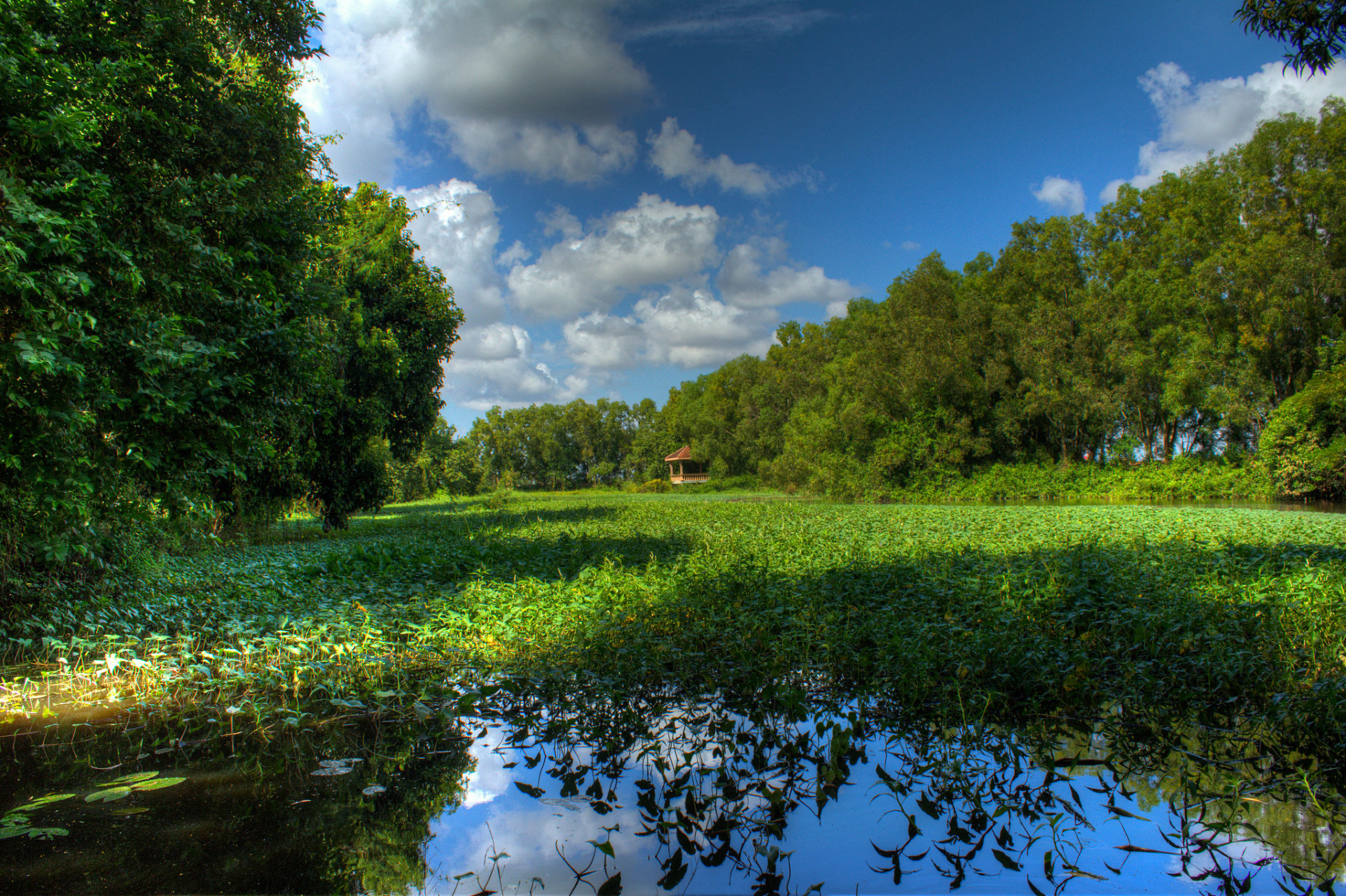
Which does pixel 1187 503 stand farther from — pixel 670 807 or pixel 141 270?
pixel 141 270

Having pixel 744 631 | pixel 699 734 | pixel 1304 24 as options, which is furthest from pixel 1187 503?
pixel 699 734

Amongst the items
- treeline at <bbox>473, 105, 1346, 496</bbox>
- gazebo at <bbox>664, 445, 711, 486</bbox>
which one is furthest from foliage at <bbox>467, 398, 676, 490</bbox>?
treeline at <bbox>473, 105, 1346, 496</bbox>

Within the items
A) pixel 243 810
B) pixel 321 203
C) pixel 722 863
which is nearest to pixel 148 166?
pixel 321 203

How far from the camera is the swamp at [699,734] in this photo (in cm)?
296

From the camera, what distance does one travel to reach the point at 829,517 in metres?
18.0

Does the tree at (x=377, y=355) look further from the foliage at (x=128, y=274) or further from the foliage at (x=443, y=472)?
the foliage at (x=443, y=472)

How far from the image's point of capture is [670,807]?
339 centimetres

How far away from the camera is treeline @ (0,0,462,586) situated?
16.9ft

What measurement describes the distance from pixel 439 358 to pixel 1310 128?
111 feet

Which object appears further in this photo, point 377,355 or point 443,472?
point 443,472

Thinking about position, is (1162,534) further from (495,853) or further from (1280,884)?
(495,853)

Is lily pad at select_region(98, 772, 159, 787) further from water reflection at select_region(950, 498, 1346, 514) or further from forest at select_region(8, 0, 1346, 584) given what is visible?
water reflection at select_region(950, 498, 1346, 514)

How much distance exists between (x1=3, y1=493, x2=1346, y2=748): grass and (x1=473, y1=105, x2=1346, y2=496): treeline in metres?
20.2

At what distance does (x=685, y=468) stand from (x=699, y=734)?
72.7 m
